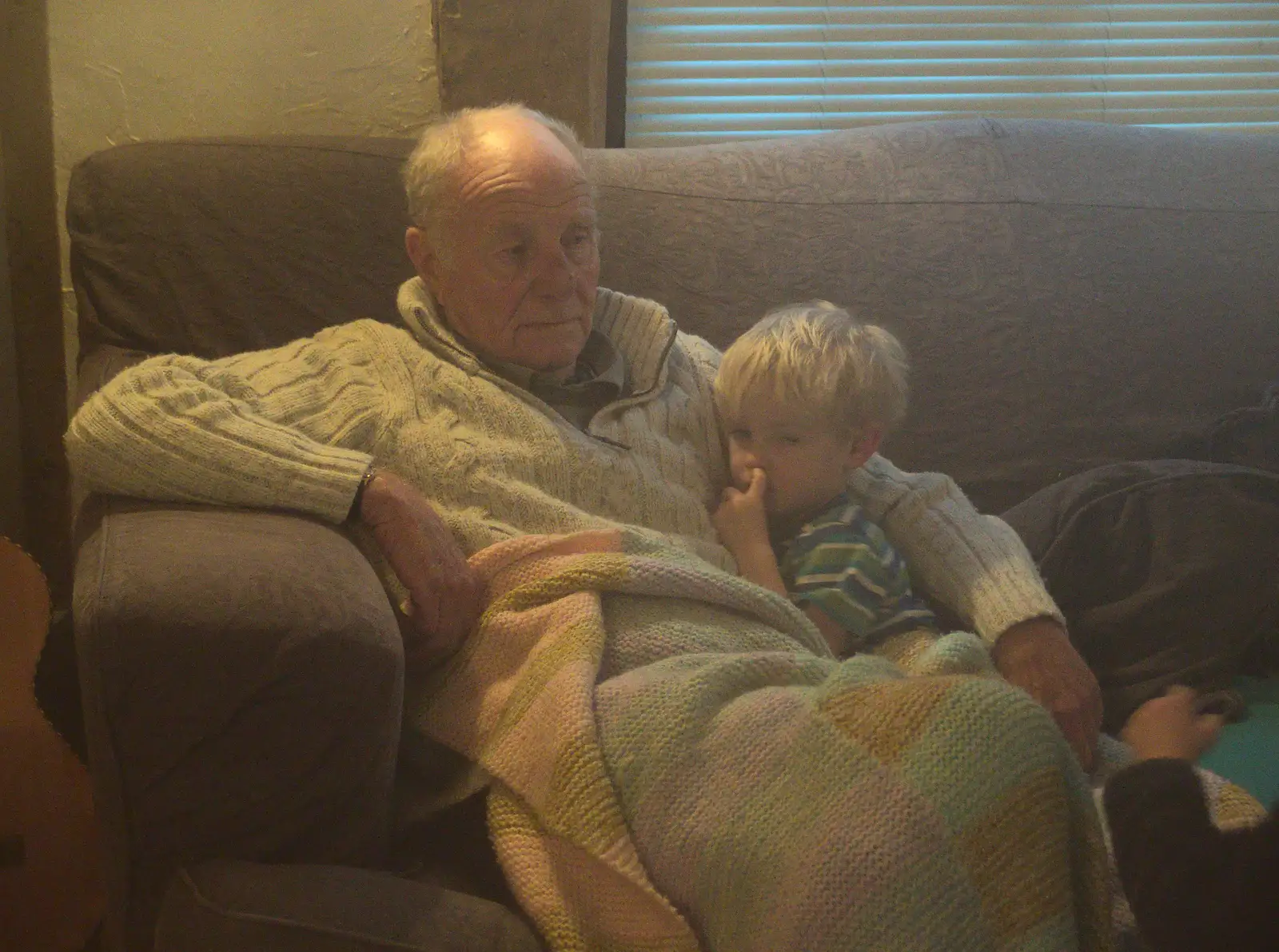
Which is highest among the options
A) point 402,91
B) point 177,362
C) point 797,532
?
point 402,91

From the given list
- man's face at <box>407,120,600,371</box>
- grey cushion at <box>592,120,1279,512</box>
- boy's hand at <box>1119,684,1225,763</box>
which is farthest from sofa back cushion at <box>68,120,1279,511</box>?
boy's hand at <box>1119,684,1225,763</box>

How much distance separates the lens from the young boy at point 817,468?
148cm

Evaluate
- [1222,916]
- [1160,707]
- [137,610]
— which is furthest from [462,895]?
[1160,707]

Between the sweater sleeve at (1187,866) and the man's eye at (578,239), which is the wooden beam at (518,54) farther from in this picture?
the sweater sleeve at (1187,866)

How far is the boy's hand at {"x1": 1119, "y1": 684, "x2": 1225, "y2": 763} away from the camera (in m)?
1.35

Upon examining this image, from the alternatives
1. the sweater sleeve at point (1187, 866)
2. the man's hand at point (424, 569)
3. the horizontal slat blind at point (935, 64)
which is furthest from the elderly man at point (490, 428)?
the horizontal slat blind at point (935, 64)

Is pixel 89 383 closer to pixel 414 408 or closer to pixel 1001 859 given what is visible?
pixel 414 408

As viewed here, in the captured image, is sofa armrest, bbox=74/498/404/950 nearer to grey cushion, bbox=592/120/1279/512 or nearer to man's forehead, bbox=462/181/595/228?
man's forehead, bbox=462/181/595/228

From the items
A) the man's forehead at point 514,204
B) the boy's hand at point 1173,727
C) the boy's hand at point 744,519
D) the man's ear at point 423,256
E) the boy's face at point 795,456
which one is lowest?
the boy's hand at point 1173,727

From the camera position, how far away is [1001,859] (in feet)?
3.01

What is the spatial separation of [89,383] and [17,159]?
0.68 m

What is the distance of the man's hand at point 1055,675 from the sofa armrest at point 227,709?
751 mm

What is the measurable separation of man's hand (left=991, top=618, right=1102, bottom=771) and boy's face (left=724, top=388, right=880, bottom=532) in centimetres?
28

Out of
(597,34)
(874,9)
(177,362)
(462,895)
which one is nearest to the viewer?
(462,895)
